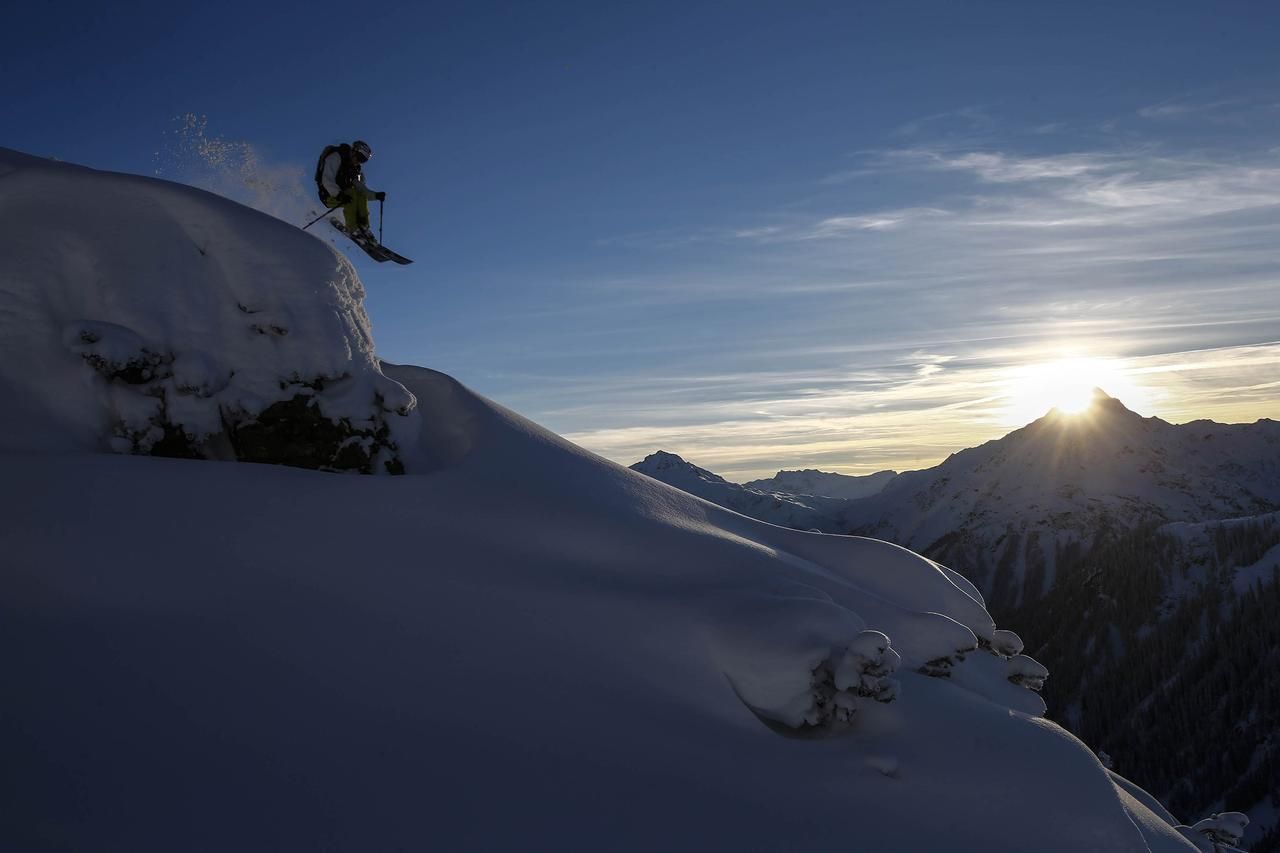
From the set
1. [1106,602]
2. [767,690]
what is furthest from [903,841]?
[1106,602]

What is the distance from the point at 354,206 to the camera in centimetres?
1512

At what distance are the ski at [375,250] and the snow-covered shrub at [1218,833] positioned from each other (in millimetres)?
22083

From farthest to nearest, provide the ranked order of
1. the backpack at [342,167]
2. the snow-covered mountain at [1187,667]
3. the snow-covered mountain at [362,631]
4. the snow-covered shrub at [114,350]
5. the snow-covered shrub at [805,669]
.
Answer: the snow-covered mountain at [1187,667]
the backpack at [342,167]
the snow-covered shrub at [114,350]
the snow-covered shrub at [805,669]
the snow-covered mountain at [362,631]

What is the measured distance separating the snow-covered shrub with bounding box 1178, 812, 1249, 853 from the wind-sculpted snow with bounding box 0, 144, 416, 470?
2001cm

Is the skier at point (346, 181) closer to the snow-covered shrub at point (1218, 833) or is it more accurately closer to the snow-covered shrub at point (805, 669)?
the snow-covered shrub at point (805, 669)

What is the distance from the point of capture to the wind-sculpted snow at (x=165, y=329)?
1086 centimetres

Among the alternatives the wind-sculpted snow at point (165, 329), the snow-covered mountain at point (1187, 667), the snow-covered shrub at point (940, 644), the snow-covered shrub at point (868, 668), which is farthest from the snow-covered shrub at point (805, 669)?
the snow-covered mountain at point (1187, 667)

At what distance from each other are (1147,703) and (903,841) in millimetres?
168370

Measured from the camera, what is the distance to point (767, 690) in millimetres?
9781

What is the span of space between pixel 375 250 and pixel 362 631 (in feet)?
32.7

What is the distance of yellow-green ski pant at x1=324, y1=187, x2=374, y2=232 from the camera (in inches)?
595

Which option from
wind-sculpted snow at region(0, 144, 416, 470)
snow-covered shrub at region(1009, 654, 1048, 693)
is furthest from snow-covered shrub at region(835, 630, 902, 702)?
wind-sculpted snow at region(0, 144, 416, 470)

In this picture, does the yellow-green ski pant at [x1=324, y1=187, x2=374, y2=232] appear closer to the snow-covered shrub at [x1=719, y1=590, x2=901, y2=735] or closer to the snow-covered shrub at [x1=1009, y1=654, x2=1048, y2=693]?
the snow-covered shrub at [x1=719, y1=590, x2=901, y2=735]

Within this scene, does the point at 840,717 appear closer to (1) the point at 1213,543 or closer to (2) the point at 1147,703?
(2) the point at 1147,703
